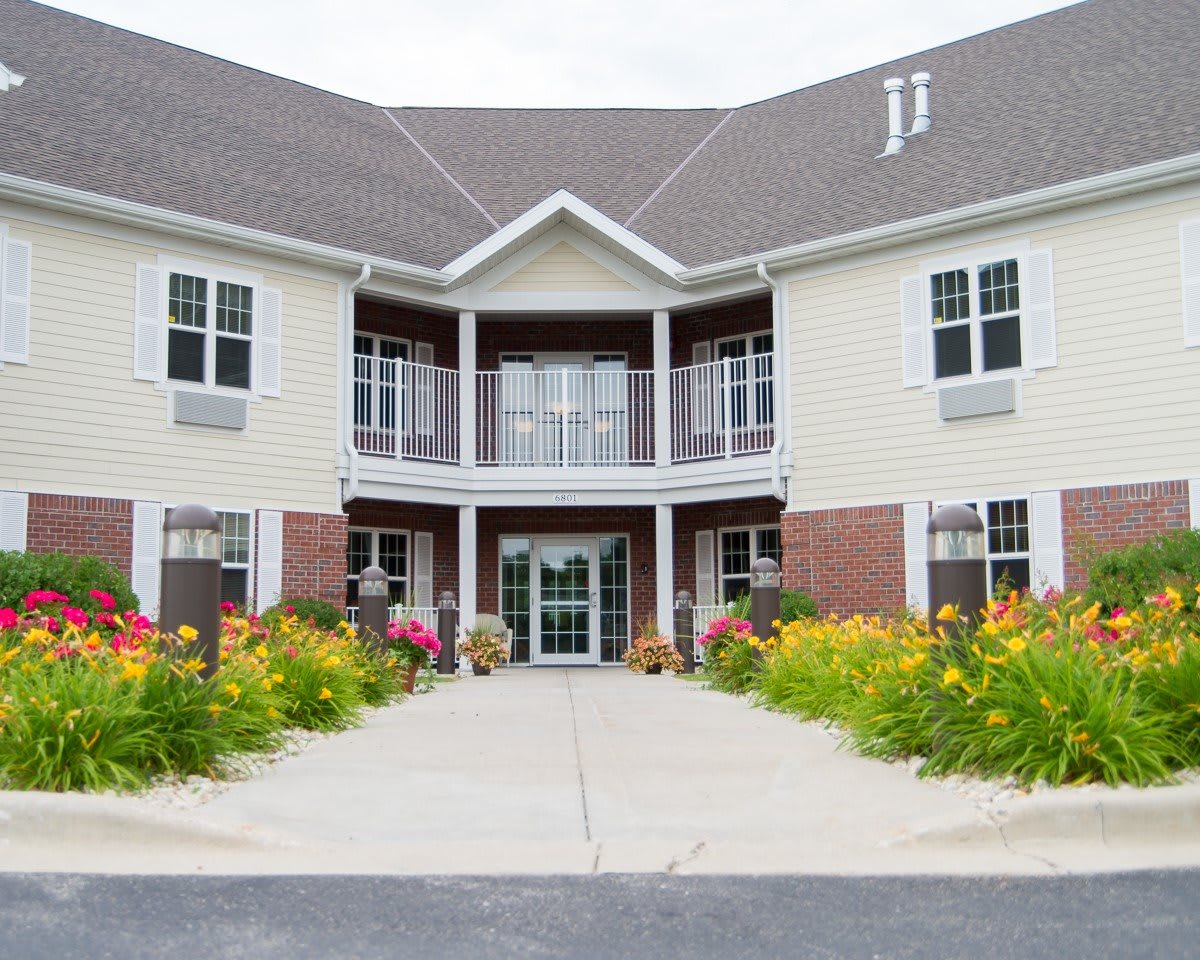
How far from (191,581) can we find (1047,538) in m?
11.0

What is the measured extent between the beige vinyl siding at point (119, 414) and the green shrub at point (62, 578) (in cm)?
143

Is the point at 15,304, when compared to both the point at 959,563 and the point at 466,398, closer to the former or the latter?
the point at 466,398

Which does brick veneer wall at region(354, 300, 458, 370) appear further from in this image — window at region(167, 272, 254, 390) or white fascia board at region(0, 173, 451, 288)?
window at region(167, 272, 254, 390)

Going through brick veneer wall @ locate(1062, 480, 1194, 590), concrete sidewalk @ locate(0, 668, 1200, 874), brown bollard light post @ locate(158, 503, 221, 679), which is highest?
brick veneer wall @ locate(1062, 480, 1194, 590)

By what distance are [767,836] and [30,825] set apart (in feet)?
9.88

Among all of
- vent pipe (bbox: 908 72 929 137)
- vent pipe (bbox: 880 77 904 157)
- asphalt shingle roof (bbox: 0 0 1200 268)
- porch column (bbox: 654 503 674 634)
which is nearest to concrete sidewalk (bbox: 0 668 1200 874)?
asphalt shingle roof (bbox: 0 0 1200 268)

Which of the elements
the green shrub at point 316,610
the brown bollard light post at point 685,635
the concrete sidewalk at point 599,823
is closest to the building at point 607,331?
the green shrub at point 316,610

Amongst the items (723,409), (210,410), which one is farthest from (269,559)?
(723,409)

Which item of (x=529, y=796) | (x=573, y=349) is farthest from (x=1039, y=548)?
(x=529, y=796)

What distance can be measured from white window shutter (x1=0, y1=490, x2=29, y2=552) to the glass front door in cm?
845

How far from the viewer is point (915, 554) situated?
16203mm

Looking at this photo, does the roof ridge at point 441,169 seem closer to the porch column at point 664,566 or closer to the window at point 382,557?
the window at point 382,557

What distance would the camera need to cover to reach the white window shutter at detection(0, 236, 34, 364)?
14430 mm

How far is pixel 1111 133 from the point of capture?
621 inches
